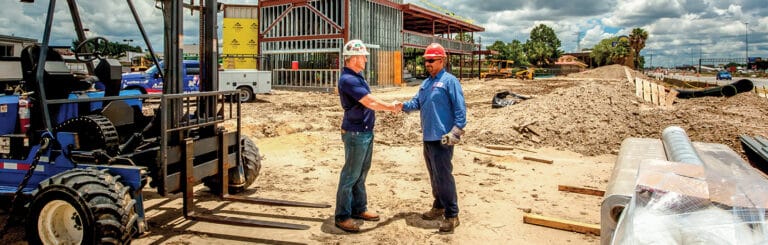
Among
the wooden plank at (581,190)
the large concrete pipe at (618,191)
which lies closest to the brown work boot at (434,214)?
the large concrete pipe at (618,191)

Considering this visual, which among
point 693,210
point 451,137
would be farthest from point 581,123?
point 693,210

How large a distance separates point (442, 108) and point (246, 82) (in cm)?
1630

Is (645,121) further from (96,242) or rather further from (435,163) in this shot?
(96,242)

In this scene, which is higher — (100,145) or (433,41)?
(433,41)


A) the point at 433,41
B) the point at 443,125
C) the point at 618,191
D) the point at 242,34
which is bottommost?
the point at 618,191

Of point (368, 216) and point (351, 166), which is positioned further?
point (368, 216)

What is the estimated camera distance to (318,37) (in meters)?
29.1

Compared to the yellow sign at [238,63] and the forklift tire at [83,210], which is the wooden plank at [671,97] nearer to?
the forklift tire at [83,210]

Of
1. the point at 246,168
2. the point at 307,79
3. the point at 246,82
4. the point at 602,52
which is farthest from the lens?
the point at 602,52

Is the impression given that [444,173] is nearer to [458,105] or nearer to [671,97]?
[458,105]

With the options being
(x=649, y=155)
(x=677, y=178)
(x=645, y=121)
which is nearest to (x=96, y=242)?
(x=677, y=178)

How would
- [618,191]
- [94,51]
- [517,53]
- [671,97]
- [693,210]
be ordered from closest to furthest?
[693,210] → [618,191] → [94,51] → [671,97] → [517,53]

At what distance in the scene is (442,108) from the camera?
5.16 meters

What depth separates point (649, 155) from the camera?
5.50 meters
